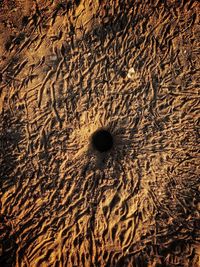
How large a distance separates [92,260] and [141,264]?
64 cm

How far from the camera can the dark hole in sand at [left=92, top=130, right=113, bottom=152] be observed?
10.2 feet

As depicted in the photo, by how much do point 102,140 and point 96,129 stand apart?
7.1 inches

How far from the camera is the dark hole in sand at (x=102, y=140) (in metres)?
3.11

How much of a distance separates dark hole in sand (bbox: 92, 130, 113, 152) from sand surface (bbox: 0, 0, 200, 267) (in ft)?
0.24

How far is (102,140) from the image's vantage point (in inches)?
124

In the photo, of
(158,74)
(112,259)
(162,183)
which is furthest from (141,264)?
(158,74)

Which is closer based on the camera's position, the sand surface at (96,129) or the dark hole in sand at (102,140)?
the sand surface at (96,129)

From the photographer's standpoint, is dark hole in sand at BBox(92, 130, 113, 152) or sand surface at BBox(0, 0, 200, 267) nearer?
sand surface at BBox(0, 0, 200, 267)

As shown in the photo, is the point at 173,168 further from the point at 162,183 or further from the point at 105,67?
the point at 105,67

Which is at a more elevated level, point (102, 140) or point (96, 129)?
point (96, 129)

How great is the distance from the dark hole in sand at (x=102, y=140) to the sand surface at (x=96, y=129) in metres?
0.07

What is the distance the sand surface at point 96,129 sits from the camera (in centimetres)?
298

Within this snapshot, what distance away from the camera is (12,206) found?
3.04 meters

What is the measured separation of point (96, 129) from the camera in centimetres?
309
